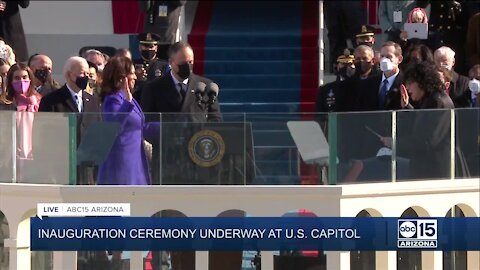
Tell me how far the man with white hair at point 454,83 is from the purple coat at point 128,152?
3201 mm

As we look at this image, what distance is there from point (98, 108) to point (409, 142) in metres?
2.57

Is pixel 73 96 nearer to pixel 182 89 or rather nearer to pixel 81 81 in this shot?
pixel 81 81

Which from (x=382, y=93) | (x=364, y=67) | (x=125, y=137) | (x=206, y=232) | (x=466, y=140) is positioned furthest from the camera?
(x=364, y=67)

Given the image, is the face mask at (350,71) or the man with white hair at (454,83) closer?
the man with white hair at (454,83)

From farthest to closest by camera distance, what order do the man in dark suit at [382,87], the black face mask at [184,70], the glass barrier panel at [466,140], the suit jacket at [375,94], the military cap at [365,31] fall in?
the military cap at [365,31] → the man in dark suit at [382,87] → the suit jacket at [375,94] → the black face mask at [184,70] → the glass barrier panel at [466,140]

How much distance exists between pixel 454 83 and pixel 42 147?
4.16 m

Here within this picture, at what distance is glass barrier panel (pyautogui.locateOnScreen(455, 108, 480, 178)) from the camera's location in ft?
48.4

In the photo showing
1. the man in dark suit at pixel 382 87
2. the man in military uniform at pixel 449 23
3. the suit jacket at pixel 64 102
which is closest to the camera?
the suit jacket at pixel 64 102

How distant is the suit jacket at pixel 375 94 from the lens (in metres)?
15.4

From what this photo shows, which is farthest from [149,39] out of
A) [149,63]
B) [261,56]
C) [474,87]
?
[474,87]

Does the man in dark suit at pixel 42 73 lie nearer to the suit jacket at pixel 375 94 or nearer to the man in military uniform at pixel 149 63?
the man in military uniform at pixel 149 63

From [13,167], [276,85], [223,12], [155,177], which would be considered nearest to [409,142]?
[155,177]

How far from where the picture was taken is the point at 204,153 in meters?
14.4

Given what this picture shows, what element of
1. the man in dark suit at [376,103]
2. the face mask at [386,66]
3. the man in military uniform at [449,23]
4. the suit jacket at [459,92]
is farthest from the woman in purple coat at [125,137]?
the man in military uniform at [449,23]
